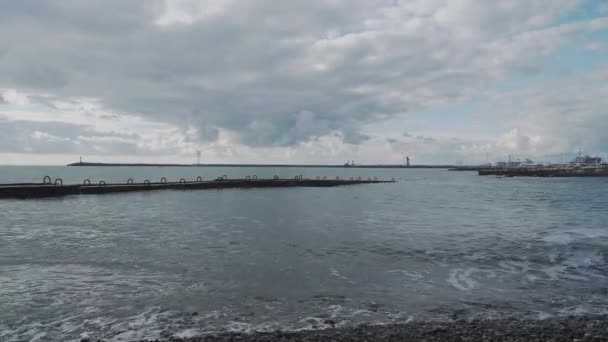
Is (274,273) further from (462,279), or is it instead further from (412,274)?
(462,279)

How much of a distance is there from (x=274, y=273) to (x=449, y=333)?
960cm

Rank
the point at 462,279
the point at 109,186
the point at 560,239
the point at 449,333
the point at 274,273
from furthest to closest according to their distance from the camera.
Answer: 1. the point at 109,186
2. the point at 560,239
3. the point at 274,273
4. the point at 462,279
5. the point at 449,333

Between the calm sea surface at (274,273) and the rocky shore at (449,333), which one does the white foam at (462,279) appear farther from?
the rocky shore at (449,333)

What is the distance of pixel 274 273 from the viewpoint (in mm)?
19547

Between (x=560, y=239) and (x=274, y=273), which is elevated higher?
(x=274, y=273)

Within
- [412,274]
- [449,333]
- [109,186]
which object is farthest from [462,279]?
[109,186]

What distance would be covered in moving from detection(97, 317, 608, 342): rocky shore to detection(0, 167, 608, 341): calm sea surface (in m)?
1.06

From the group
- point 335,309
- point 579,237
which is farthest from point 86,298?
point 579,237

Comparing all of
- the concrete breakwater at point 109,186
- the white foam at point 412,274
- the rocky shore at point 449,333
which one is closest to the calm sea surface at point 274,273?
the white foam at point 412,274

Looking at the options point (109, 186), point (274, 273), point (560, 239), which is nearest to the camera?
point (274, 273)

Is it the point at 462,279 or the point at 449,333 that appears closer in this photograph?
the point at 449,333

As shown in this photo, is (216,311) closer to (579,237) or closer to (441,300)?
(441,300)

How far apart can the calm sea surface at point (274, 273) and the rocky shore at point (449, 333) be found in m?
1.06

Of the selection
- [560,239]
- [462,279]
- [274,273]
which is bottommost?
[560,239]
